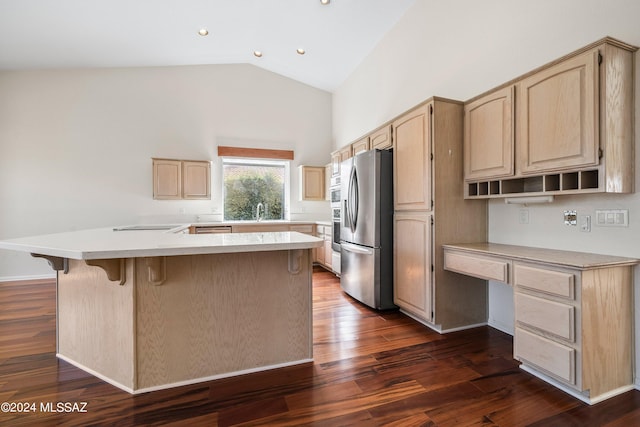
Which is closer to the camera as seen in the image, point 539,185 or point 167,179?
point 539,185

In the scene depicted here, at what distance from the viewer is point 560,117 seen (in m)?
1.85

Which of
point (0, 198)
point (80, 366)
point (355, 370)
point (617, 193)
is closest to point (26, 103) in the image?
point (0, 198)

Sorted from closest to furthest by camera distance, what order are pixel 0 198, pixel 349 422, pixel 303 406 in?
pixel 349 422
pixel 303 406
pixel 0 198

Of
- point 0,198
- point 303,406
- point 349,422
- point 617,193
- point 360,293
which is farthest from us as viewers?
point 0,198

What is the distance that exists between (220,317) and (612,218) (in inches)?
101

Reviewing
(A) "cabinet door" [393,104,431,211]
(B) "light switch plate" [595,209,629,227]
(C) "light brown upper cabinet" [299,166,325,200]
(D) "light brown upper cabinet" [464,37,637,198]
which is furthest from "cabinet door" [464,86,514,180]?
(C) "light brown upper cabinet" [299,166,325,200]

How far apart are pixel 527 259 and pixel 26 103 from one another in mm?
6764

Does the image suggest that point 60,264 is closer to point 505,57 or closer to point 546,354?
point 546,354

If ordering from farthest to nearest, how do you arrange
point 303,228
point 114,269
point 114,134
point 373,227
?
point 303,228 → point 114,134 → point 373,227 → point 114,269

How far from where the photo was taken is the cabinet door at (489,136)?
2.20 meters

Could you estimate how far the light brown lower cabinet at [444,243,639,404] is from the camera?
1.63m

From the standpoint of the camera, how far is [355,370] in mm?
1997

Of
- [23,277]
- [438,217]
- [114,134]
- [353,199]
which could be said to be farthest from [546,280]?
[23,277]

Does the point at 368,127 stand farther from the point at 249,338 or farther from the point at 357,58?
the point at 249,338
